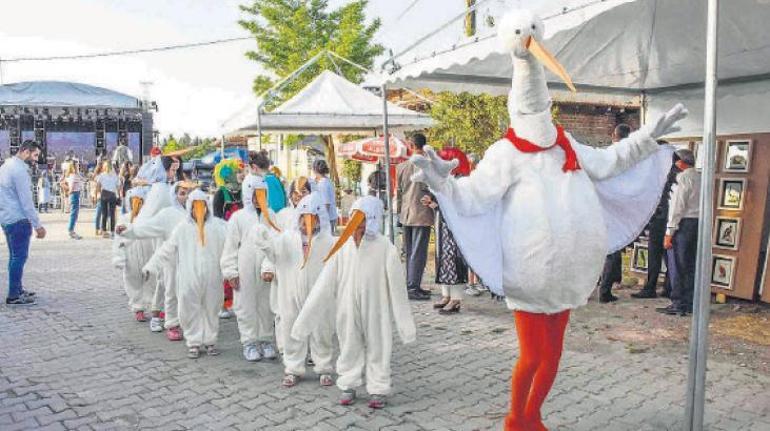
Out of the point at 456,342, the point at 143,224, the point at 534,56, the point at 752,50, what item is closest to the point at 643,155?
the point at 534,56

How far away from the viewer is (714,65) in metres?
3.60

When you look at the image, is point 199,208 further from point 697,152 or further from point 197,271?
point 697,152

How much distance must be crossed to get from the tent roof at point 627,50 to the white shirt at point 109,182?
967 cm

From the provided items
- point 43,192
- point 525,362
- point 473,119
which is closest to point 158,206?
point 525,362

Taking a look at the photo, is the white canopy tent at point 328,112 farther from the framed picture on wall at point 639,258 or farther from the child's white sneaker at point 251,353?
the child's white sneaker at point 251,353

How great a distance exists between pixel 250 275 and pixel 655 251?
521cm

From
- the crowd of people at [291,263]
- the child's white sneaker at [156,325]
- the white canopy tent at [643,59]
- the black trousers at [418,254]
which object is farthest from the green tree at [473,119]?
the child's white sneaker at [156,325]

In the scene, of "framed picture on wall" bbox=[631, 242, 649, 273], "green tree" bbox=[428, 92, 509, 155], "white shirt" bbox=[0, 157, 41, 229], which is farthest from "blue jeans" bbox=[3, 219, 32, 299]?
"green tree" bbox=[428, 92, 509, 155]

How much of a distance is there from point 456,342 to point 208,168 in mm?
21787

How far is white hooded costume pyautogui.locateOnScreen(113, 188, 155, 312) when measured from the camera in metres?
6.92

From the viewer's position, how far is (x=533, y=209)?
3357 mm

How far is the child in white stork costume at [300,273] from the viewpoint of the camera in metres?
4.76

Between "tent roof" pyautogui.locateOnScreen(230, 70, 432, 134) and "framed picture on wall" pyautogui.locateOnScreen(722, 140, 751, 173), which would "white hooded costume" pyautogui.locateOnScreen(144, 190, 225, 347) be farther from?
"framed picture on wall" pyautogui.locateOnScreen(722, 140, 751, 173)

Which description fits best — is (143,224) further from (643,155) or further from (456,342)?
(643,155)
